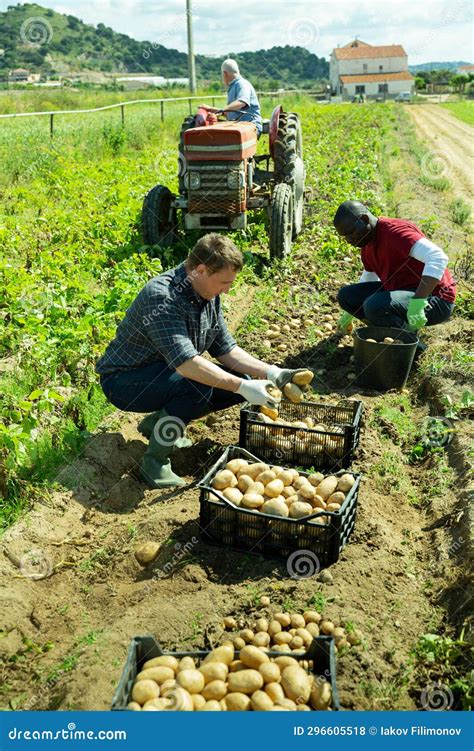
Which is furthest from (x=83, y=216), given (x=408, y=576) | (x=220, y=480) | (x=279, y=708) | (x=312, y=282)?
(x=279, y=708)

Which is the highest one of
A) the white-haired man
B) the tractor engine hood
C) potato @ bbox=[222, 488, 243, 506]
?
the white-haired man

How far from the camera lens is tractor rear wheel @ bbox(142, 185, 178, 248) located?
8.57 metres

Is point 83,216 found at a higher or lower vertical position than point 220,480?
higher

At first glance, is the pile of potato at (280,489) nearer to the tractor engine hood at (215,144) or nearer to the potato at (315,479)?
the potato at (315,479)

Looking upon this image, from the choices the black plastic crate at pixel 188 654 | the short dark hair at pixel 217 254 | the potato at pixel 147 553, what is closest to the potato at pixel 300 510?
the potato at pixel 147 553

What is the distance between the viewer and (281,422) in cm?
450

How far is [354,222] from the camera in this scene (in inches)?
216

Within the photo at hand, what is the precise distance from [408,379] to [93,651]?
3.70m

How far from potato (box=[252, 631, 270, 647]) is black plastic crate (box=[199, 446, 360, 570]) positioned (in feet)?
1.96

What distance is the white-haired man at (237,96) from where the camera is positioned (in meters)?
8.59

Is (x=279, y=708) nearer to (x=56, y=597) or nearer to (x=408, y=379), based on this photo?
(x=56, y=597)

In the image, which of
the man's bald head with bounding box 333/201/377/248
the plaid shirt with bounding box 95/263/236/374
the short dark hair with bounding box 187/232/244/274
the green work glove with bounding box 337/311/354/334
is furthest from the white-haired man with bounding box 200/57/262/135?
the short dark hair with bounding box 187/232/244/274

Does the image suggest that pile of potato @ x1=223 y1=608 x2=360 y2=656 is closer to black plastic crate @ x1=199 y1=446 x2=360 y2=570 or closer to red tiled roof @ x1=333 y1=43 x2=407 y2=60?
black plastic crate @ x1=199 y1=446 x2=360 y2=570

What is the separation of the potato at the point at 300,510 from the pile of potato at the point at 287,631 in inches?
19.5
